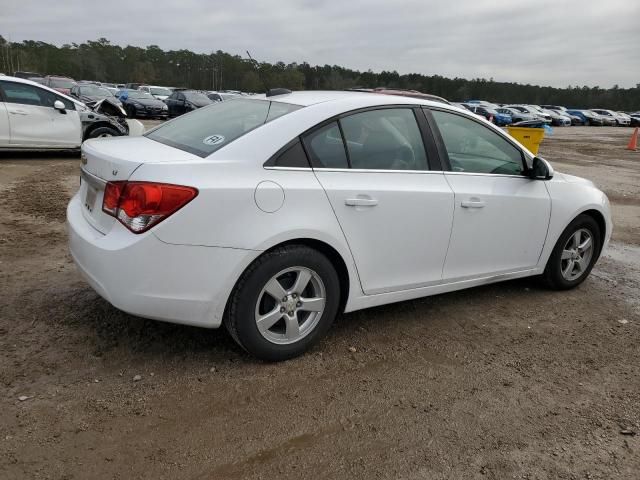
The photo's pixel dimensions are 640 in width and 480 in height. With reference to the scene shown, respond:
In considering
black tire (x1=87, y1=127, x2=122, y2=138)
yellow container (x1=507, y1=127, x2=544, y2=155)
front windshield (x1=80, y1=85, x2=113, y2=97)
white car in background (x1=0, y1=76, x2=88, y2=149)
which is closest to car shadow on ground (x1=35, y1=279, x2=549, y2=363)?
white car in background (x1=0, y1=76, x2=88, y2=149)

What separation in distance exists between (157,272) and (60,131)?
956cm

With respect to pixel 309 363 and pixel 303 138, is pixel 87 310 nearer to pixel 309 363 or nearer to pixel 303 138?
pixel 309 363

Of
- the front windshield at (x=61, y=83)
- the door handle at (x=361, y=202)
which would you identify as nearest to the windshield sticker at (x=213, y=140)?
the door handle at (x=361, y=202)

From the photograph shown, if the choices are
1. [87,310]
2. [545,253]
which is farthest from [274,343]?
[545,253]

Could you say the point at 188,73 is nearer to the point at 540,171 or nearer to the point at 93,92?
the point at 93,92

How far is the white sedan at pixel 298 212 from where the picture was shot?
111 inches

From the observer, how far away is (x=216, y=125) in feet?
11.5

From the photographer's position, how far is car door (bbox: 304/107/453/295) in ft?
10.7

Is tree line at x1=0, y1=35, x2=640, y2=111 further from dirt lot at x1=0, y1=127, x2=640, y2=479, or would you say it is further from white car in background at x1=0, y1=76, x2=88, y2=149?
dirt lot at x1=0, y1=127, x2=640, y2=479

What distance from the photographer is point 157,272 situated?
2791mm

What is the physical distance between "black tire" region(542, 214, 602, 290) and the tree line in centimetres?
6900

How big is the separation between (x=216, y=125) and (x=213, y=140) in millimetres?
318

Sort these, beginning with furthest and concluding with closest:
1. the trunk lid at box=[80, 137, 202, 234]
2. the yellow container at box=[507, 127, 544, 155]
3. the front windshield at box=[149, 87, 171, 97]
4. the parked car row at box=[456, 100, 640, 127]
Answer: the parked car row at box=[456, 100, 640, 127] → the front windshield at box=[149, 87, 171, 97] → the yellow container at box=[507, 127, 544, 155] → the trunk lid at box=[80, 137, 202, 234]

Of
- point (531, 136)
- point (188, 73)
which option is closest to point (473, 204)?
point (531, 136)
